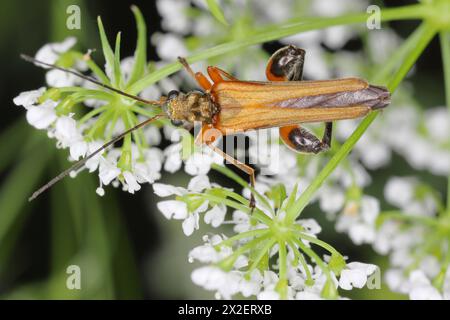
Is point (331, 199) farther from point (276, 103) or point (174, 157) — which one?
point (174, 157)

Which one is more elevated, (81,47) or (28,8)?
(28,8)

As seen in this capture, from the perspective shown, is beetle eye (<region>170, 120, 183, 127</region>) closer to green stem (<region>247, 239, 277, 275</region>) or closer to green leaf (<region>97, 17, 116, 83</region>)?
green leaf (<region>97, 17, 116, 83</region>)

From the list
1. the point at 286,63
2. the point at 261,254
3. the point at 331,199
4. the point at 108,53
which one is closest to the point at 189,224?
the point at 261,254

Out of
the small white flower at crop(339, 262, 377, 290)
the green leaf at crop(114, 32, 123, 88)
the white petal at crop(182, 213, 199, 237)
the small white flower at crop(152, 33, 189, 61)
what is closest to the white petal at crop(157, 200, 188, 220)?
the white petal at crop(182, 213, 199, 237)

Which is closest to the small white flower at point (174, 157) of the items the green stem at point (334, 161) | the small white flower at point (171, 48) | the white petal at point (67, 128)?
the white petal at point (67, 128)

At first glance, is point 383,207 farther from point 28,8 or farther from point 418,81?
point 28,8

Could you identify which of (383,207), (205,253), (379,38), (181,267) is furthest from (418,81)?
(205,253)

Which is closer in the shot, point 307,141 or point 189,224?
point 189,224
